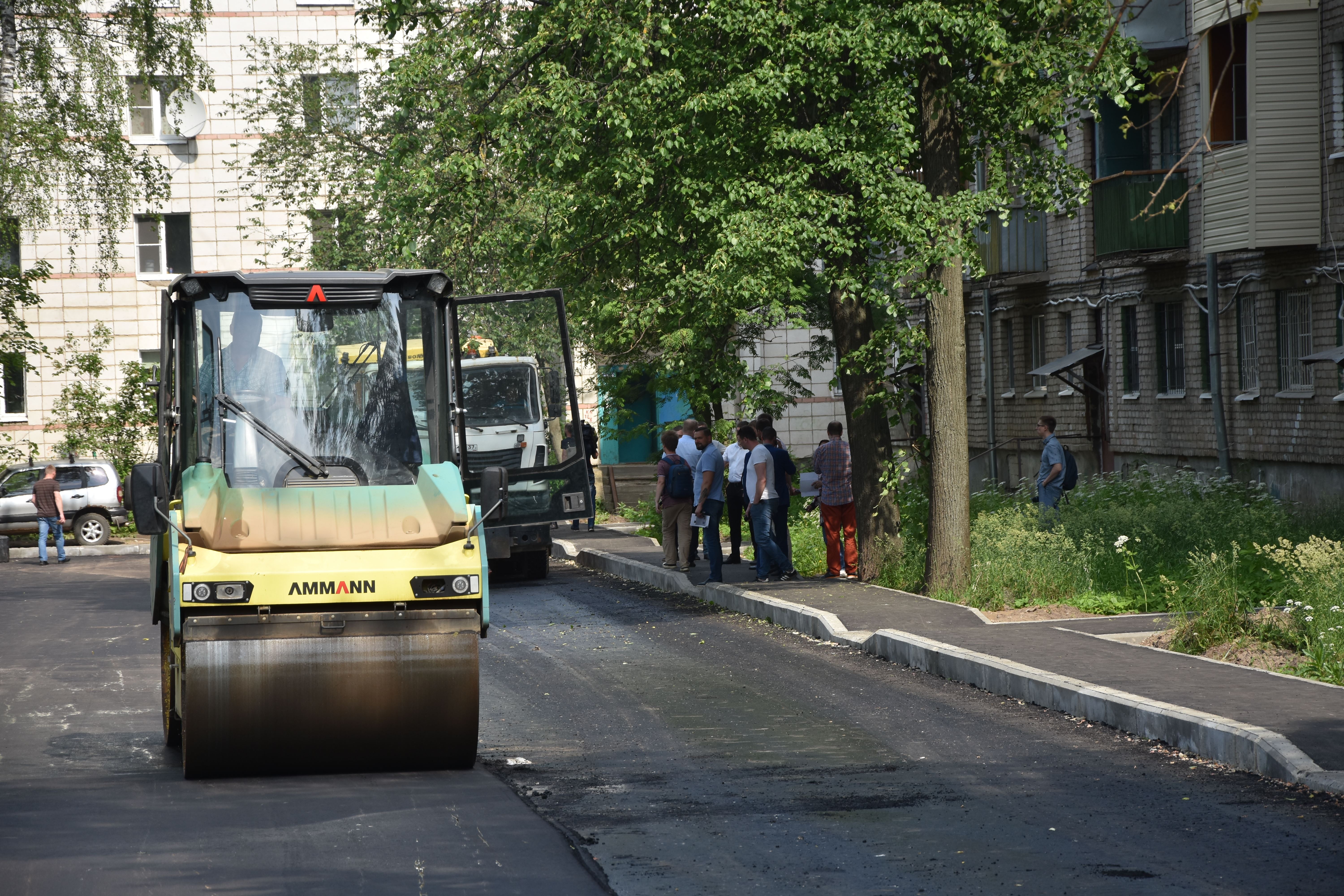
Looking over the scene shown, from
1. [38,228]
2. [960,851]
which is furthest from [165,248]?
[960,851]

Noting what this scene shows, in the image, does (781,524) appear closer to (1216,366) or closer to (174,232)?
(1216,366)

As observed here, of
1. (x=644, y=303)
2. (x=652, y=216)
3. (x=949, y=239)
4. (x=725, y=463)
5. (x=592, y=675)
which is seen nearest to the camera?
(x=592, y=675)

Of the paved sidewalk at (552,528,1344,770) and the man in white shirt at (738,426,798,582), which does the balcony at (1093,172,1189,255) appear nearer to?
the man in white shirt at (738,426,798,582)

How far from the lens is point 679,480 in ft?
65.3

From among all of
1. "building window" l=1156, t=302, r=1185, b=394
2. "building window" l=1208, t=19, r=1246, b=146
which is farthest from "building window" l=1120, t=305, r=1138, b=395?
"building window" l=1208, t=19, r=1246, b=146

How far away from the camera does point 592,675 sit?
12.1 metres

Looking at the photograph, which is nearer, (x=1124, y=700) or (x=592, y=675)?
(x=1124, y=700)

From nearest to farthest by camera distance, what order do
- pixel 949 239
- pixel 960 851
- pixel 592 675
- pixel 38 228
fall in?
pixel 960 851
pixel 592 675
pixel 949 239
pixel 38 228

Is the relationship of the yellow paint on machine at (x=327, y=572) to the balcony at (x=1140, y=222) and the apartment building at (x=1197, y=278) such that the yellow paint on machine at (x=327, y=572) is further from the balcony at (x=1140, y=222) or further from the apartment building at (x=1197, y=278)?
the balcony at (x=1140, y=222)

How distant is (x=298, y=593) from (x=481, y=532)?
3.41 ft

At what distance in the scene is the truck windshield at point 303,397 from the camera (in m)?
8.94

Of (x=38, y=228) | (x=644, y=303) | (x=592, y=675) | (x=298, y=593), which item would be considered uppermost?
(x=38, y=228)

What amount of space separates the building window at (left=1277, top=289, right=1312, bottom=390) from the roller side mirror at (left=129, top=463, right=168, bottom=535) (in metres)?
19.1

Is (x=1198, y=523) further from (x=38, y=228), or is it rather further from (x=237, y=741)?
(x=38, y=228)
